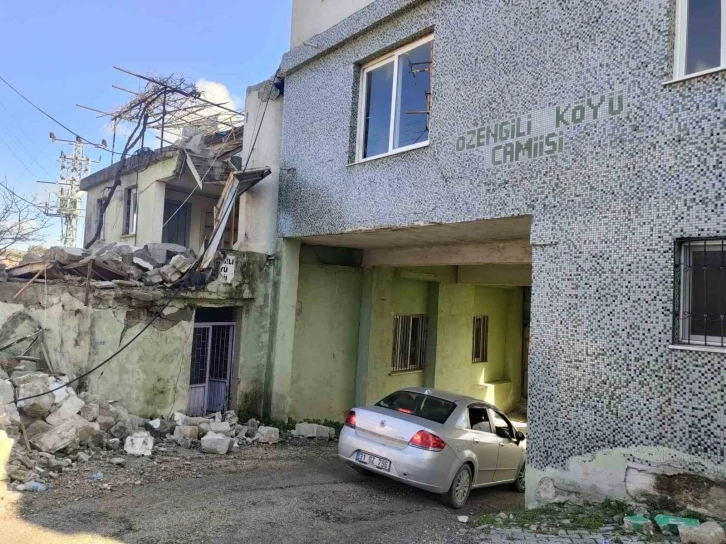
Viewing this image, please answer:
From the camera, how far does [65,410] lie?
7520 millimetres

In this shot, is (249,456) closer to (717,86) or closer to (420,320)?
(420,320)

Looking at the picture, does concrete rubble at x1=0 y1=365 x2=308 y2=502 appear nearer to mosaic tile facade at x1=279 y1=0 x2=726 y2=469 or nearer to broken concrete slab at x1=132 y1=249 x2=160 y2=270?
broken concrete slab at x1=132 y1=249 x2=160 y2=270

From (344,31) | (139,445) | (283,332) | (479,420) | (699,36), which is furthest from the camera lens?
(283,332)

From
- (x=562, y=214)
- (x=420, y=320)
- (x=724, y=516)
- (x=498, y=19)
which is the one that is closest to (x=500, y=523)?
(x=724, y=516)

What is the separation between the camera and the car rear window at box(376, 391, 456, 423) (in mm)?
7219

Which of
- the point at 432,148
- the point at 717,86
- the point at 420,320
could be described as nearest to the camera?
the point at 717,86

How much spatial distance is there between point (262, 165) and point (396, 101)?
370 centimetres

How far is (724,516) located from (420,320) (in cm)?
955

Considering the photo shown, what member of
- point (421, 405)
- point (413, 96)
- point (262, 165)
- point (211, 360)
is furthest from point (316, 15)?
point (421, 405)

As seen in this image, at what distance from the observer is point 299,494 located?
6.74 meters

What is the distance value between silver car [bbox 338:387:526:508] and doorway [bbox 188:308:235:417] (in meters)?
4.10

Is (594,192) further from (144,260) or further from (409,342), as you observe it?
(409,342)

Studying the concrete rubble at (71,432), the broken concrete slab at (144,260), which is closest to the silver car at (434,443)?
the concrete rubble at (71,432)

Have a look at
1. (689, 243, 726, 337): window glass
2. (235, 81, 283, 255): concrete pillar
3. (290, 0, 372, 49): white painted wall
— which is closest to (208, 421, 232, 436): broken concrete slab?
(235, 81, 283, 255): concrete pillar
